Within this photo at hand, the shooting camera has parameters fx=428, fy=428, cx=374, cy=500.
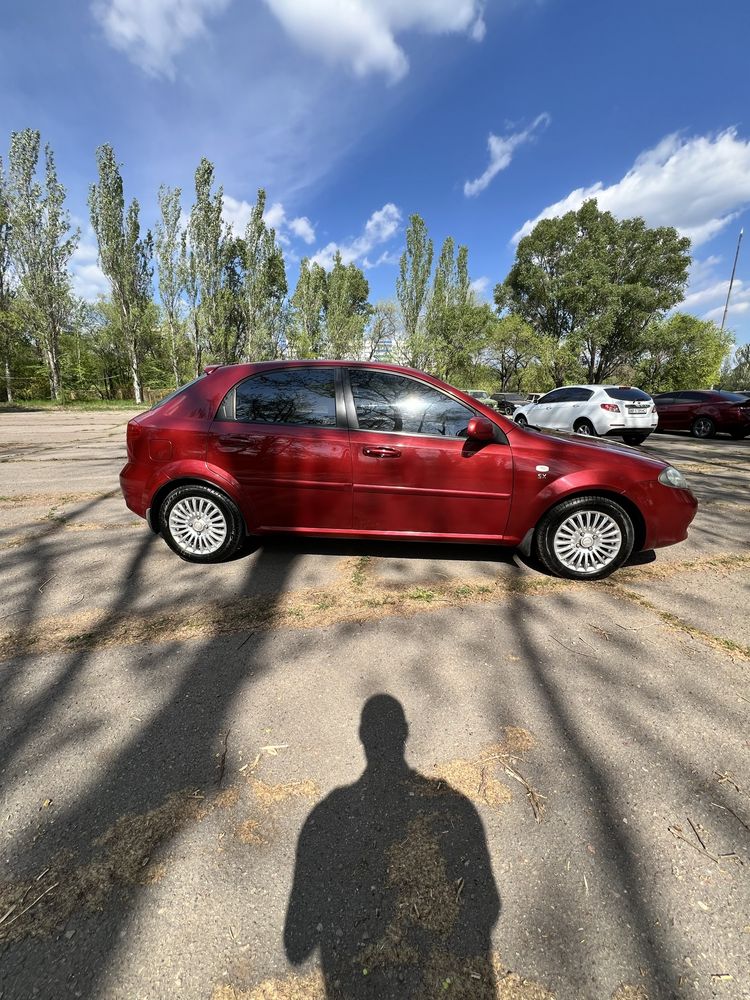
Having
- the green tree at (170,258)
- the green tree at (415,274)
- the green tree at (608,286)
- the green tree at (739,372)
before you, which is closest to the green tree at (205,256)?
the green tree at (170,258)

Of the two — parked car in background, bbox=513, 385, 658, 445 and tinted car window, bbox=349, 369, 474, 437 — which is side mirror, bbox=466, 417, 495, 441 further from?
parked car in background, bbox=513, 385, 658, 445

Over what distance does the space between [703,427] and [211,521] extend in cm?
1540

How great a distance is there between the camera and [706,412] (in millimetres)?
13117

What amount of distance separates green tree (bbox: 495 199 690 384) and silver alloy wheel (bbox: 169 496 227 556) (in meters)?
30.0

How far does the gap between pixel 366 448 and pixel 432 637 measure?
1.46m

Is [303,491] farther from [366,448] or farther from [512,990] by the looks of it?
[512,990]

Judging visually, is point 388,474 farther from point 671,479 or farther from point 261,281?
point 261,281

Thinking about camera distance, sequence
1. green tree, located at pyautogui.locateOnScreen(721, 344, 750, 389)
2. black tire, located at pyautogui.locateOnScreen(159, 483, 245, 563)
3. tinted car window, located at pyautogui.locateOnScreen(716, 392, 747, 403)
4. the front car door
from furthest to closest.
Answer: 1. green tree, located at pyautogui.locateOnScreen(721, 344, 750, 389)
2. tinted car window, located at pyautogui.locateOnScreen(716, 392, 747, 403)
3. black tire, located at pyautogui.locateOnScreen(159, 483, 245, 563)
4. the front car door

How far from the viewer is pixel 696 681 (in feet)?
7.61

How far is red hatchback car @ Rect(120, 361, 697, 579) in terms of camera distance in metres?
3.28

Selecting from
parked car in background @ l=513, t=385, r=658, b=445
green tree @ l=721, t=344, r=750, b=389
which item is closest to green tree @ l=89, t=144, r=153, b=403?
parked car in background @ l=513, t=385, r=658, b=445

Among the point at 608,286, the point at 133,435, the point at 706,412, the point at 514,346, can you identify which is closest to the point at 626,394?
the point at 706,412

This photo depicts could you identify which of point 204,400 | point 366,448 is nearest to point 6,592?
point 204,400

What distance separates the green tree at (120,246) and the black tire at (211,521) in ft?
96.1
